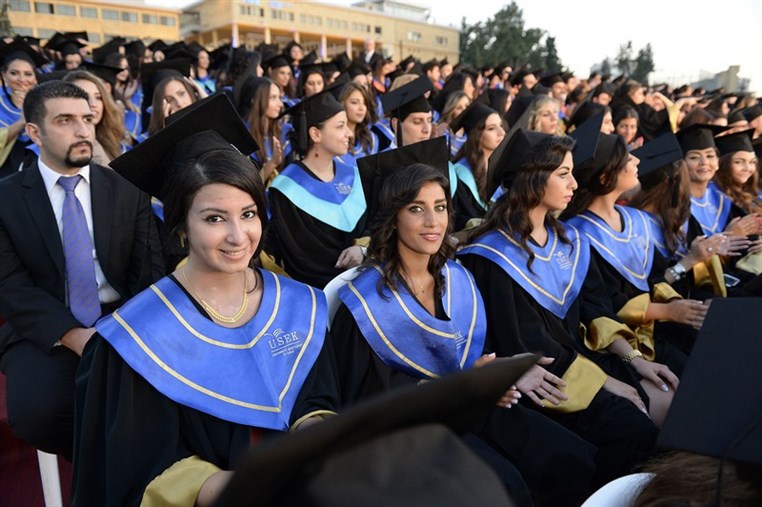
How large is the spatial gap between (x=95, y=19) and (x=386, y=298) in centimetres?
5148

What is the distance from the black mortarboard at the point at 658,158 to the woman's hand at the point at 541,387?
2.05m

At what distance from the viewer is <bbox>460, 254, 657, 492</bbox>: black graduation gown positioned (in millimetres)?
2418

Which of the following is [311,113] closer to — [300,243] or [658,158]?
[300,243]

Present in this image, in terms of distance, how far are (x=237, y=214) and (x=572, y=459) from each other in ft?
5.37

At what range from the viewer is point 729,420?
3.62 feet

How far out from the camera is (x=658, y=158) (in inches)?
150

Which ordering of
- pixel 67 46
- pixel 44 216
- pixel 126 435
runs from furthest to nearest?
pixel 67 46
pixel 44 216
pixel 126 435

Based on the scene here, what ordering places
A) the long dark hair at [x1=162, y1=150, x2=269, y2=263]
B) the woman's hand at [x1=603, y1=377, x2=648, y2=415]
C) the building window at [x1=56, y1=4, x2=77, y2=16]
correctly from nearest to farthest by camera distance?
the long dark hair at [x1=162, y1=150, x2=269, y2=263], the woman's hand at [x1=603, y1=377, x2=648, y2=415], the building window at [x1=56, y1=4, x2=77, y2=16]

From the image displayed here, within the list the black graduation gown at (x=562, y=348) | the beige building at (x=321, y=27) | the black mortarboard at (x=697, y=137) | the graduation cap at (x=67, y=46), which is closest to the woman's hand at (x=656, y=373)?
the black graduation gown at (x=562, y=348)

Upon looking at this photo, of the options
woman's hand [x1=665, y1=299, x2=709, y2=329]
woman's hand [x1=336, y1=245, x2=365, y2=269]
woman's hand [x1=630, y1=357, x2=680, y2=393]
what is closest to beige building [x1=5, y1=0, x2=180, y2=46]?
woman's hand [x1=336, y1=245, x2=365, y2=269]

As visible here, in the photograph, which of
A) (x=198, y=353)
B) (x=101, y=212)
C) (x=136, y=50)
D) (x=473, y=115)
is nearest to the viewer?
(x=198, y=353)

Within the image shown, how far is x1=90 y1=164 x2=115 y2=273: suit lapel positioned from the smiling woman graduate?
0.85 meters

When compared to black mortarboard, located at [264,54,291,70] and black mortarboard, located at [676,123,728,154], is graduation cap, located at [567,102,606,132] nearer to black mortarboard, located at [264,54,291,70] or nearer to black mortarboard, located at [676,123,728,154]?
black mortarboard, located at [676,123,728,154]

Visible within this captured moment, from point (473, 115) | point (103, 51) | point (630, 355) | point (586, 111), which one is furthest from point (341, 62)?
point (630, 355)
